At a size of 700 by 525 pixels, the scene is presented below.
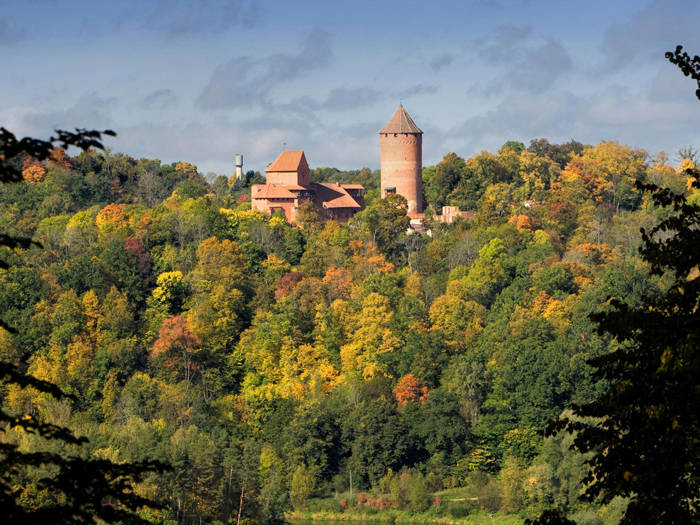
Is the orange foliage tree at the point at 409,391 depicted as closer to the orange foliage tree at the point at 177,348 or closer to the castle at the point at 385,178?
the orange foliage tree at the point at 177,348

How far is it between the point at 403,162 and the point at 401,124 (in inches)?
106

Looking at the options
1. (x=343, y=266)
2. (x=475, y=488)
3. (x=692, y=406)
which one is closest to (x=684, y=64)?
(x=692, y=406)

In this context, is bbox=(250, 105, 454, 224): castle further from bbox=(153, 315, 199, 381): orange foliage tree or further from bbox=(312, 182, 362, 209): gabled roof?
bbox=(153, 315, 199, 381): orange foliage tree

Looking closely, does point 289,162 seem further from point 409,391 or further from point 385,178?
point 409,391

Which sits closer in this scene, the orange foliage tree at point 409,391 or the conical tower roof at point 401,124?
the orange foliage tree at point 409,391

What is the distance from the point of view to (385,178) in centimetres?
7388

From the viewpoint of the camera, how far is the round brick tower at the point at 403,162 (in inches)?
2889

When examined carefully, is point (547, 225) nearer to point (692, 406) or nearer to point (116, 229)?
point (116, 229)

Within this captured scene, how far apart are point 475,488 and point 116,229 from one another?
26817 millimetres

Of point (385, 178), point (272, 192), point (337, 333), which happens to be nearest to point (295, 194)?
point (272, 192)

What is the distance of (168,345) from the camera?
195 ft

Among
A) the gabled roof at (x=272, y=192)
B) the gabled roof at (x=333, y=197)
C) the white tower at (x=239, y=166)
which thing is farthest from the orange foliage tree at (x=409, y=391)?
the white tower at (x=239, y=166)

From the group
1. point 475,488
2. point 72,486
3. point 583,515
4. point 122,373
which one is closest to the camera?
point 72,486

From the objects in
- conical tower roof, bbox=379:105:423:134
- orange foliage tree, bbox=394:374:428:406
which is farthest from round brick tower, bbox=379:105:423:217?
orange foliage tree, bbox=394:374:428:406
